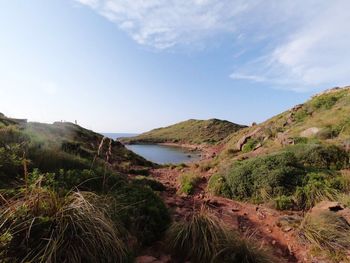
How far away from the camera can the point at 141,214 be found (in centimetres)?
511

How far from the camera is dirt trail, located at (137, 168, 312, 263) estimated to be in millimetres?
4918

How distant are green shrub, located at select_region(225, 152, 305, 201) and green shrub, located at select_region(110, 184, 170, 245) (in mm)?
3583

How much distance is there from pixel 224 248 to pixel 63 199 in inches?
95.3

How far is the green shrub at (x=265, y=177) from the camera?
8.04 metres

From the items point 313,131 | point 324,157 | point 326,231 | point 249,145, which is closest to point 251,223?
point 326,231

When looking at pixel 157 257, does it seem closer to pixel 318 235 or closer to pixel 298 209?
pixel 318 235

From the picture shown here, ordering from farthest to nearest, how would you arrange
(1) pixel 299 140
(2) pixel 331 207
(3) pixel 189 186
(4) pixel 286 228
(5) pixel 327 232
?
(1) pixel 299 140 < (3) pixel 189 186 < (2) pixel 331 207 < (4) pixel 286 228 < (5) pixel 327 232

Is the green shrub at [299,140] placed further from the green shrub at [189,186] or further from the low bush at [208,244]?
the low bush at [208,244]

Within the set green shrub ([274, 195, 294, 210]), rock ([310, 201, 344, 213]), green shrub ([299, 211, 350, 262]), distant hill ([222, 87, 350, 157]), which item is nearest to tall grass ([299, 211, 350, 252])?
green shrub ([299, 211, 350, 262])

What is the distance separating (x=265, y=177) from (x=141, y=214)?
4.76m

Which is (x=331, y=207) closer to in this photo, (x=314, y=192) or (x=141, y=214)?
(x=314, y=192)

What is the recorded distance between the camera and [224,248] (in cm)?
417

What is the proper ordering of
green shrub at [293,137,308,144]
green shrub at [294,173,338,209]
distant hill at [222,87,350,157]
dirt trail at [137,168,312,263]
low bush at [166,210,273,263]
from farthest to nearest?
green shrub at [293,137,308,144]
distant hill at [222,87,350,157]
green shrub at [294,173,338,209]
dirt trail at [137,168,312,263]
low bush at [166,210,273,263]

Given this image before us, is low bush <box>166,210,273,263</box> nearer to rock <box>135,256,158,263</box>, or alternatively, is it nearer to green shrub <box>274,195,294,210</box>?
rock <box>135,256,158,263</box>
